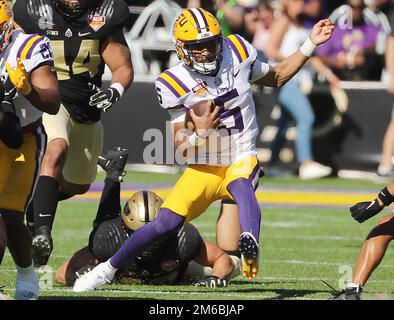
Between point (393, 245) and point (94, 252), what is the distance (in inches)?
138

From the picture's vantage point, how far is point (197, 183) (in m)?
7.20

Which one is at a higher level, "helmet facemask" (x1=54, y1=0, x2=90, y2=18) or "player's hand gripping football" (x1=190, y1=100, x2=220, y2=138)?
"helmet facemask" (x1=54, y1=0, x2=90, y2=18)

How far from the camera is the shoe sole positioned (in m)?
7.34

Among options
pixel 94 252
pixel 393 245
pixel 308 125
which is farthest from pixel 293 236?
pixel 308 125

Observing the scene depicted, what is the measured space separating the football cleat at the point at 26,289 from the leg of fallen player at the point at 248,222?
3.76 ft

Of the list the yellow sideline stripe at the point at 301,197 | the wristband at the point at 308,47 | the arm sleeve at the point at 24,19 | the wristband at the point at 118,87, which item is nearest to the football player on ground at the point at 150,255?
the wristband at the point at 118,87

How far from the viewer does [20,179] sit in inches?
249

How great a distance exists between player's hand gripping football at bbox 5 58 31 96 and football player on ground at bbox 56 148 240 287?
1623mm

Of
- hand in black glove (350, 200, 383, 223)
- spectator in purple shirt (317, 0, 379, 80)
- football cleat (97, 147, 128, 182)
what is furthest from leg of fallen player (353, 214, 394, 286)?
spectator in purple shirt (317, 0, 379, 80)

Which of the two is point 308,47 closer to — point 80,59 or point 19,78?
point 80,59

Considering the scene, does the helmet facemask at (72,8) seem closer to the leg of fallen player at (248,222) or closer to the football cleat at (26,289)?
the leg of fallen player at (248,222)

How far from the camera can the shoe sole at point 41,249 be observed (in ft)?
24.1

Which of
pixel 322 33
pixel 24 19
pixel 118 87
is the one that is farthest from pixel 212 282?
pixel 24 19

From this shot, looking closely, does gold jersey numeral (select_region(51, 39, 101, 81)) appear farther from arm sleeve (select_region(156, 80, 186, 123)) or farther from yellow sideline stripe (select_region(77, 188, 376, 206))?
yellow sideline stripe (select_region(77, 188, 376, 206))
